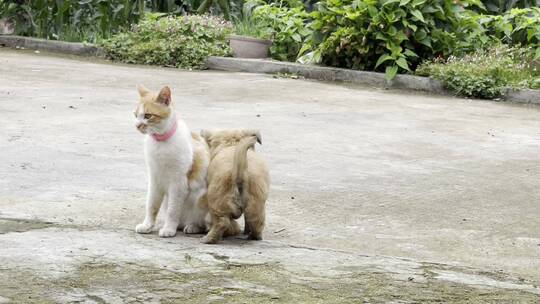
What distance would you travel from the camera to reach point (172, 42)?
1241 centimetres

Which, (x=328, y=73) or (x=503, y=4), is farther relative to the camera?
(x=503, y=4)

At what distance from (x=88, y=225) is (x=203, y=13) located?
9406 mm

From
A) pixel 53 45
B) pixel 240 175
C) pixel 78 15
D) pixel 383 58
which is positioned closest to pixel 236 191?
pixel 240 175

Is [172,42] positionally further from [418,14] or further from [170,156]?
[170,156]

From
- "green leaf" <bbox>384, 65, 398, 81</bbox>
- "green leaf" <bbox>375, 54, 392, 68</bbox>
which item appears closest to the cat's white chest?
"green leaf" <bbox>384, 65, 398, 81</bbox>

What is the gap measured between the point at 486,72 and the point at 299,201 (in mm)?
5382

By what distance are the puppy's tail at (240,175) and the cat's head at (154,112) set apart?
0.40m

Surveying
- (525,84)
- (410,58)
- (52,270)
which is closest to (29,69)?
(410,58)

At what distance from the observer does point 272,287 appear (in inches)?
161

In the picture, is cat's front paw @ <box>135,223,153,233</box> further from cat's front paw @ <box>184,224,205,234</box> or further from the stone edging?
the stone edging

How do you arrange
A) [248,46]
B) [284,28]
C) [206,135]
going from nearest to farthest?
1. [206,135]
2. [284,28]
3. [248,46]

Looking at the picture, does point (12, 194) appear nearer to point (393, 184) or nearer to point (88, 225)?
point (88, 225)

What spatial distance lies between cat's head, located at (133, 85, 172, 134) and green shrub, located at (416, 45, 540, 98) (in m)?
6.29

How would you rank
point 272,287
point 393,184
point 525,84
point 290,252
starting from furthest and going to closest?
point 525,84 < point 393,184 < point 290,252 < point 272,287
